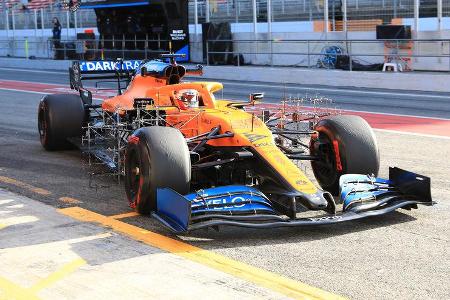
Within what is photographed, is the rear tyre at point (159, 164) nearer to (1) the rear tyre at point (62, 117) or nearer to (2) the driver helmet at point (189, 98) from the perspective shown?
(2) the driver helmet at point (189, 98)

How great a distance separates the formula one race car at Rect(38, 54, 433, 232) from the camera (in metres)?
6.04

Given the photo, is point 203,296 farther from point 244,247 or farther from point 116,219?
point 116,219

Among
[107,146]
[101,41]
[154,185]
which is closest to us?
[154,185]

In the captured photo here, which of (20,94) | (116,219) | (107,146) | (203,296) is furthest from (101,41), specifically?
(203,296)

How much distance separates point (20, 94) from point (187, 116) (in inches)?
560

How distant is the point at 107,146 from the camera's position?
9219 millimetres

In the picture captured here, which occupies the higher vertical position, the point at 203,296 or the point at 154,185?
the point at 154,185

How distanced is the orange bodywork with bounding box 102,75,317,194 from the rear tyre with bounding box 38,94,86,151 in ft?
2.28

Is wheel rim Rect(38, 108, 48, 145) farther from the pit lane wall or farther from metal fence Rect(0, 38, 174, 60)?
metal fence Rect(0, 38, 174, 60)

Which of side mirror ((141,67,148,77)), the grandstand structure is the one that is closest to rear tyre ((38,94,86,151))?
side mirror ((141,67,148,77))

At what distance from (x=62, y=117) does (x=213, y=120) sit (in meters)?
3.48

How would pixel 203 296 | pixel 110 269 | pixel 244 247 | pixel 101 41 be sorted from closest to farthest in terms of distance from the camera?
Result: pixel 203 296 < pixel 110 269 < pixel 244 247 < pixel 101 41

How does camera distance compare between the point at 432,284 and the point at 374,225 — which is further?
the point at 374,225

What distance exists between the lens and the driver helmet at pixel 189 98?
8195 mm
